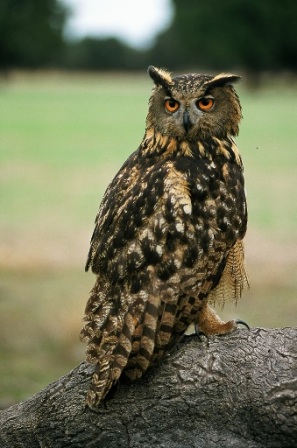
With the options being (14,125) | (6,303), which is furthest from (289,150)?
(6,303)

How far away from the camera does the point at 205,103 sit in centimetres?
304

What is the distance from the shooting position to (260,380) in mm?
2994

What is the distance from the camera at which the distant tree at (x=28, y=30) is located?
1993 inches

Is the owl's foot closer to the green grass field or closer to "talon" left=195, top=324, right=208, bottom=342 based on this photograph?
"talon" left=195, top=324, right=208, bottom=342

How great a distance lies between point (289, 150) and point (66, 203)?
8.29 m

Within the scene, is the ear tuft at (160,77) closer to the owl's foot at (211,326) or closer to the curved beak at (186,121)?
the curved beak at (186,121)

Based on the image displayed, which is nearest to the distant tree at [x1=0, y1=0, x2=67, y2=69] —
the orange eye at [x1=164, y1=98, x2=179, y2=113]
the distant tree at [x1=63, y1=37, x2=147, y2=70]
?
the distant tree at [x1=63, y1=37, x2=147, y2=70]

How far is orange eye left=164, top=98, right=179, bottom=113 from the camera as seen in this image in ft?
9.86

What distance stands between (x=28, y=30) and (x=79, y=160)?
35560 millimetres

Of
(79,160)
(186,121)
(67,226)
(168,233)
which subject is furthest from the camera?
(79,160)

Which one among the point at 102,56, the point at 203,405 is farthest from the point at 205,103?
the point at 102,56

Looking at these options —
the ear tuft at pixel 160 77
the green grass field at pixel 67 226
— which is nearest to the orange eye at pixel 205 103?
the ear tuft at pixel 160 77

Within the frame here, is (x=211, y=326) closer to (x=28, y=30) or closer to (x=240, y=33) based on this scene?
(x=240, y=33)

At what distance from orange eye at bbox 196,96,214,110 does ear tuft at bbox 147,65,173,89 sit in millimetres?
140
